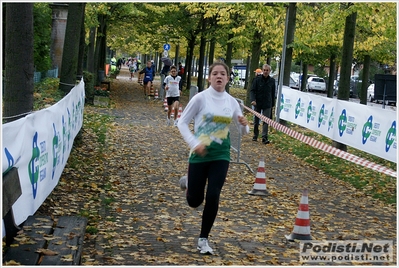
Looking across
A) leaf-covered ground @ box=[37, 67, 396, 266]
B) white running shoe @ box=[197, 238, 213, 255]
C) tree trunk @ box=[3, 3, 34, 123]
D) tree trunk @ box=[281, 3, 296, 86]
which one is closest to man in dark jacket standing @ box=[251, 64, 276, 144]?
leaf-covered ground @ box=[37, 67, 396, 266]

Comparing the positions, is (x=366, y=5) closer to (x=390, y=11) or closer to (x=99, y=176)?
(x=390, y=11)

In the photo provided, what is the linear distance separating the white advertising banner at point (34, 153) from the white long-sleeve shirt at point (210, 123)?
62.9 inches

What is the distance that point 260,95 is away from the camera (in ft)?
58.8

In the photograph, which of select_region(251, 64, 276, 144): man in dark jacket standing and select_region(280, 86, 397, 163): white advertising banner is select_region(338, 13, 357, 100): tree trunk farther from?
select_region(251, 64, 276, 144): man in dark jacket standing

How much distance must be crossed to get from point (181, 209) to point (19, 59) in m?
3.18

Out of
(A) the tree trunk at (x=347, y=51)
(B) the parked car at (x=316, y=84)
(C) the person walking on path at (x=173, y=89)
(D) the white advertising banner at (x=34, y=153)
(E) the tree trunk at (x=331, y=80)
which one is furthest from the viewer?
(B) the parked car at (x=316, y=84)

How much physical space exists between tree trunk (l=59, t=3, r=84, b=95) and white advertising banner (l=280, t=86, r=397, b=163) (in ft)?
21.1

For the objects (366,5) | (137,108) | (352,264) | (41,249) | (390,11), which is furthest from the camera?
(137,108)

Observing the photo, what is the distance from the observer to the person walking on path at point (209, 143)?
6934 millimetres

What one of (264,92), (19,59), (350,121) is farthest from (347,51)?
(19,59)

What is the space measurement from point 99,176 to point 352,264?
20.7 ft

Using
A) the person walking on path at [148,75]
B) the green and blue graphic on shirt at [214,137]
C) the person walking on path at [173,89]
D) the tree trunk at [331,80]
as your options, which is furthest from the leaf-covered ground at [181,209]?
the tree trunk at [331,80]

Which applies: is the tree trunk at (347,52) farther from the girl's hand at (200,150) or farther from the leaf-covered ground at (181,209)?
the girl's hand at (200,150)

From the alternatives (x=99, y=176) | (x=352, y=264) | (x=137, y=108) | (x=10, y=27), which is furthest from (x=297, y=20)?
(x=352, y=264)
